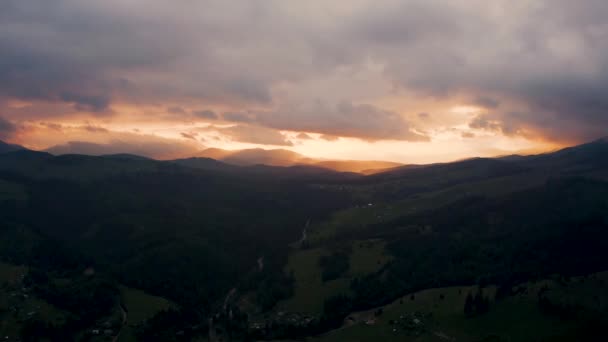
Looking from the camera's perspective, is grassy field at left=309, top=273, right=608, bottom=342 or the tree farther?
the tree

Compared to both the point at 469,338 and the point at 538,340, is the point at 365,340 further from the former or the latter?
the point at 538,340

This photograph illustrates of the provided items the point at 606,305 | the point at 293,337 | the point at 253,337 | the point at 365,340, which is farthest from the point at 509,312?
the point at 253,337

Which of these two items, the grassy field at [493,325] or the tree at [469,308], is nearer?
the grassy field at [493,325]

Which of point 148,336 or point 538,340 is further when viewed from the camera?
point 148,336

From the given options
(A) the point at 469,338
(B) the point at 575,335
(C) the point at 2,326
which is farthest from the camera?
(C) the point at 2,326

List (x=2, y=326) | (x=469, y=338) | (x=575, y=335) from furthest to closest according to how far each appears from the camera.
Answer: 1. (x=2, y=326)
2. (x=469, y=338)
3. (x=575, y=335)

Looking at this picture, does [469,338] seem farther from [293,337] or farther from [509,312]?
[293,337]

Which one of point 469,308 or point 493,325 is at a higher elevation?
point 469,308

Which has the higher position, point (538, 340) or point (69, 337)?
point (538, 340)

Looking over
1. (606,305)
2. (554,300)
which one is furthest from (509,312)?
(606,305)

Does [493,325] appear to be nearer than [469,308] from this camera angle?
Yes
